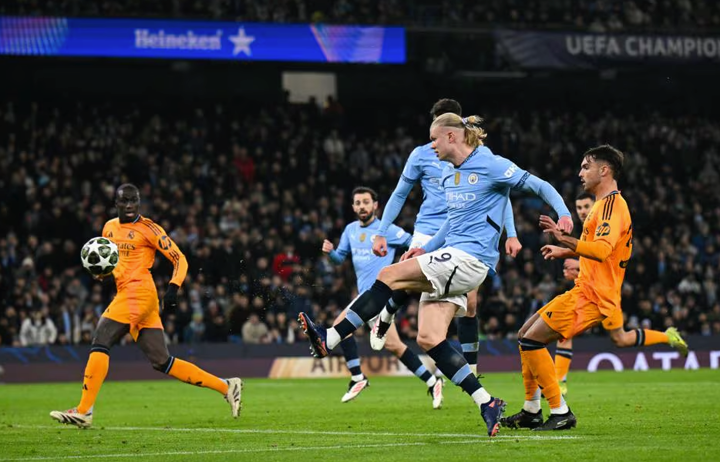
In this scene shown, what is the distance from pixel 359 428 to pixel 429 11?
24.1m

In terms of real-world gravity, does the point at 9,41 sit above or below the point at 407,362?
above

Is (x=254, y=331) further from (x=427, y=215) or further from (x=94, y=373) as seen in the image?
(x=94, y=373)

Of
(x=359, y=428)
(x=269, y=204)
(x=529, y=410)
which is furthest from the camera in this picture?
(x=269, y=204)

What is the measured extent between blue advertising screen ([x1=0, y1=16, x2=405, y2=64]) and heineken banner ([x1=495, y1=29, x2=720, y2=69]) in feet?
11.4

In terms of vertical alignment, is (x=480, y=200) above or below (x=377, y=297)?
above

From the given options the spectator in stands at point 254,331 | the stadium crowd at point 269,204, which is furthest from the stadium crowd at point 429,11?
the spectator in stands at point 254,331

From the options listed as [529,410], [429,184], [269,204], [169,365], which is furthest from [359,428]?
[269,204]

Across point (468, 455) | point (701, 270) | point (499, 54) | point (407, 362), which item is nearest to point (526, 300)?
point (701, 270)

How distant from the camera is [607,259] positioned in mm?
9742

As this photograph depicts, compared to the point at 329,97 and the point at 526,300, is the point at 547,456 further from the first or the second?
the point at 329,97

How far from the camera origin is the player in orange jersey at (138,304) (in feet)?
37.6

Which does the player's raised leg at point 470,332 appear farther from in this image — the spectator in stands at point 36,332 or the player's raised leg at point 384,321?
the spectator in stands at point 36,332

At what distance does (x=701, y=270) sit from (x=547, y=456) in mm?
Answer: 22024

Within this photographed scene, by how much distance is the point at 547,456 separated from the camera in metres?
7.67
